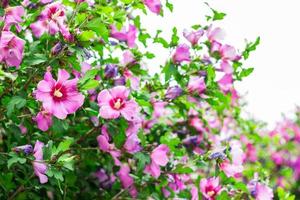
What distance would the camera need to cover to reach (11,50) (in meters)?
1.45

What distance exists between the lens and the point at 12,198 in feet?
5.60

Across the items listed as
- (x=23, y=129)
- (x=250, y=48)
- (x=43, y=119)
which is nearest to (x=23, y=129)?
(x=23, y=129)

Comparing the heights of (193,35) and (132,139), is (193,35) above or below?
above

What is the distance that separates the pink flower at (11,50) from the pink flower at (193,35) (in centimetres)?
62

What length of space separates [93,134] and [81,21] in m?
0.51

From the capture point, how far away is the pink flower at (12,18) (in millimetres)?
1450

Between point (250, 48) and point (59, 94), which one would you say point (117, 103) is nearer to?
point (59, 94)

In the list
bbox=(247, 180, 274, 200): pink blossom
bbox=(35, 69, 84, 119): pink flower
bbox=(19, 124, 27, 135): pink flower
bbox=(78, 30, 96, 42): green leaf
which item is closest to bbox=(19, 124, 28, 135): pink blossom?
bbox=(19, 124, 27, 135): pink flower

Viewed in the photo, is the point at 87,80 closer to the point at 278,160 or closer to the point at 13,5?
the point at 13,5

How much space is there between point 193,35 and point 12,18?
0.65 m

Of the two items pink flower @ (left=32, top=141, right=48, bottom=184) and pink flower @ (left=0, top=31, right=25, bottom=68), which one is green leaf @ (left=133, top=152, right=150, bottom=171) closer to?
pink flower @ (left=32, top=141, right=48, bottom=184)

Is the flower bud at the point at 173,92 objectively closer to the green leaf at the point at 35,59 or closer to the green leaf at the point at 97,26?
the green leaf at the point at 97,26

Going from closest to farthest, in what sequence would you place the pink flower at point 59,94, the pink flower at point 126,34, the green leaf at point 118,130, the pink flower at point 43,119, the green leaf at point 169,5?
the pink flower at point 59,94 < the pink flower at point 43,119 < the green leaf at point 118,130 < the green leaf at point 169,5 < the pink flower at point 126,34

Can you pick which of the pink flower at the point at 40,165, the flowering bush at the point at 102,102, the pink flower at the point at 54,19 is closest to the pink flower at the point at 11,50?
the flowering bush at the point at 102,102
